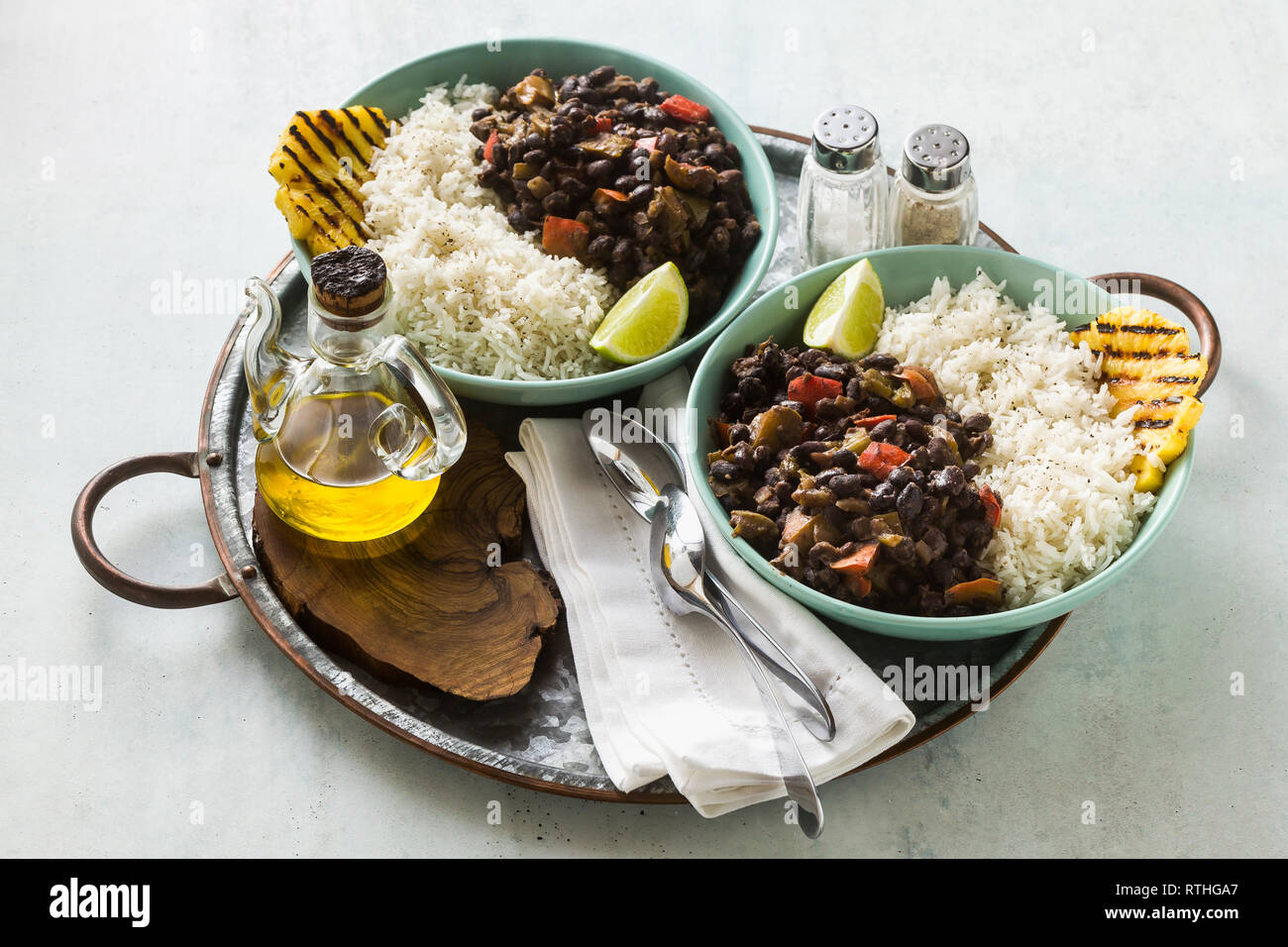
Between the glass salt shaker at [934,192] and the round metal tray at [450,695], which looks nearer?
the round metal tray at [450,695]

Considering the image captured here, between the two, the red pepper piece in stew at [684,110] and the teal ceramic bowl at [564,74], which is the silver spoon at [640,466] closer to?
the teal ceramic bowl at [564,74]

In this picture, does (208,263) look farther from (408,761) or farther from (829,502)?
(829,502)

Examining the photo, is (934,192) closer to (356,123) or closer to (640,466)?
(640,466)

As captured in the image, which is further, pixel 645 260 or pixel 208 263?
pixel 208 263

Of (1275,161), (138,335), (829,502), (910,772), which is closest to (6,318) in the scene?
(138,335)

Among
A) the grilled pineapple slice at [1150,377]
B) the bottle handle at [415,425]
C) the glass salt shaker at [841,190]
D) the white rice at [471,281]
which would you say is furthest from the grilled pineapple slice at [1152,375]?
the bottle handle at [415,425]

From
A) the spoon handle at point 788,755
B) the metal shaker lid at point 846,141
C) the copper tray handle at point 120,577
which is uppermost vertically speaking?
the metal shaker lid at point 846,141
